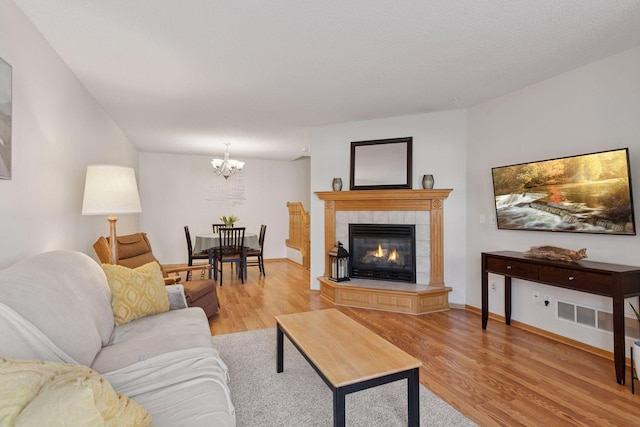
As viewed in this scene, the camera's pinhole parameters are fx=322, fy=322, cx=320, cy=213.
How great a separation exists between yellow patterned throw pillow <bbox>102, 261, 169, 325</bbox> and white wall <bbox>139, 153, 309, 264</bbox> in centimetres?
473

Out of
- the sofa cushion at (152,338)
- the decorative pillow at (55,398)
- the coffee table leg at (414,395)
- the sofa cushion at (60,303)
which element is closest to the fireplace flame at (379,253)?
Answer: the sofa cushion at (152,338)

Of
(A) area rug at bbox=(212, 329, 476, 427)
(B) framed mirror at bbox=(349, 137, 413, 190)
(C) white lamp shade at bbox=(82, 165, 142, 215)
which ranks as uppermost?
(B) framed mirror at bbox=(349, 137, 413, 190)

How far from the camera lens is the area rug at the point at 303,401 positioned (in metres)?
1.80

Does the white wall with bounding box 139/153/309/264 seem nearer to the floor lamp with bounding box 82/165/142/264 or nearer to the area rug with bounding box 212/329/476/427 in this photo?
the floor lamp with bounding box 82/165/142/264

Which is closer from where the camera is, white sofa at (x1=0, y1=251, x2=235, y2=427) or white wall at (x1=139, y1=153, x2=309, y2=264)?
white sofa at (x1=0, y1=251, x2=235, y2=427)

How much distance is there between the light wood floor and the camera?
188 cm

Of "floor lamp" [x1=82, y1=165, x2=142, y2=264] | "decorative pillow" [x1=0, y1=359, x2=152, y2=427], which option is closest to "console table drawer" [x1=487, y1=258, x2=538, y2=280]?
"decorative pillow" [x1=0, y1=359, x2=152, y2=427]

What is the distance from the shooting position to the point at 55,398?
2.61ft

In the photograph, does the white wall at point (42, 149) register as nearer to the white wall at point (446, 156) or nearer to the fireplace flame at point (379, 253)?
the white wall at point (446, 156)

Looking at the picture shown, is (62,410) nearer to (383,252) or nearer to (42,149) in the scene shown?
(42,149)

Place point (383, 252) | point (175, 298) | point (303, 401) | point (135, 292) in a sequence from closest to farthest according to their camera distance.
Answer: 1. point (303, 401)
2. point (135, 292)
3. point (175, 298)
4. point (383, 252)

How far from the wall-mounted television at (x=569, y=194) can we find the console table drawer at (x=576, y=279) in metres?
0.46

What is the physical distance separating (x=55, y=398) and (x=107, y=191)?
6.55 feet

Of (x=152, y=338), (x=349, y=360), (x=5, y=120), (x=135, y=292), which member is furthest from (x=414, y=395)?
(x=5, y=120)
